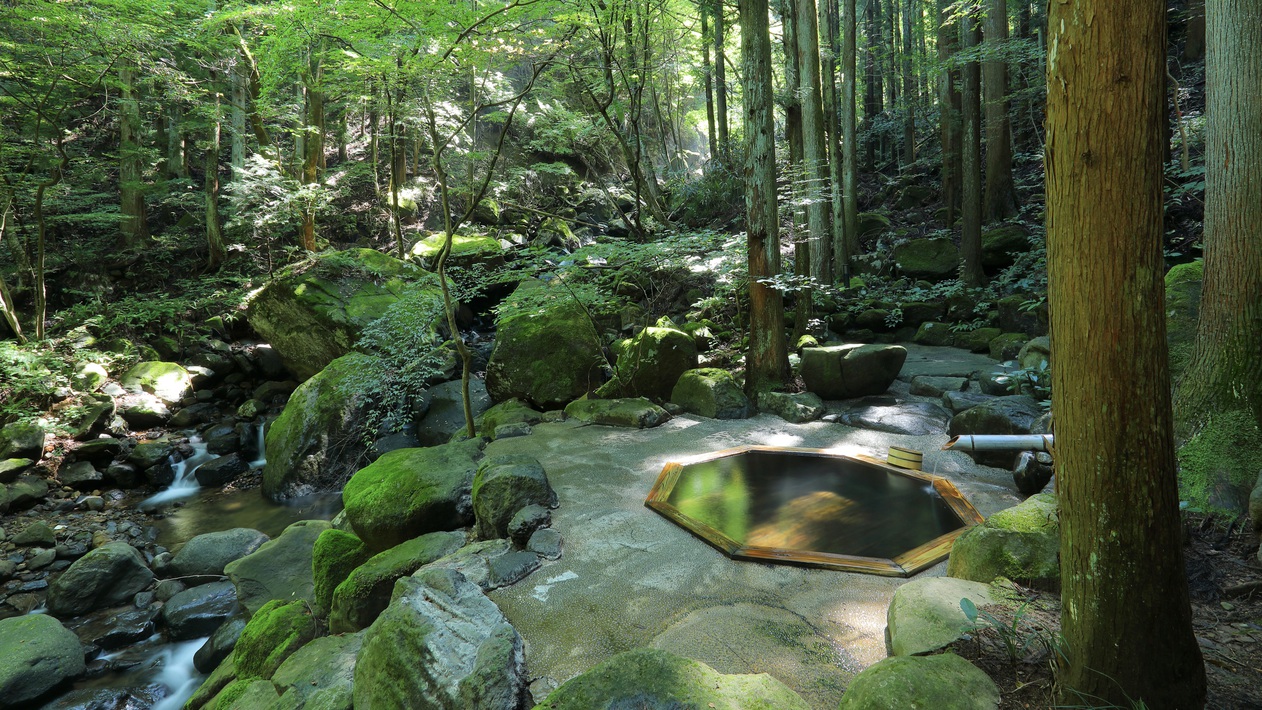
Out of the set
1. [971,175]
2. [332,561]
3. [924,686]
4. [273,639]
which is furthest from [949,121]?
[273,639]

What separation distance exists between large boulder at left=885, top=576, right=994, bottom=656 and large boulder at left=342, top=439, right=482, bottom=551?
2872mm

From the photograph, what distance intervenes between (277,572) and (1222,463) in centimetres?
643

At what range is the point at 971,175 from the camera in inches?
405

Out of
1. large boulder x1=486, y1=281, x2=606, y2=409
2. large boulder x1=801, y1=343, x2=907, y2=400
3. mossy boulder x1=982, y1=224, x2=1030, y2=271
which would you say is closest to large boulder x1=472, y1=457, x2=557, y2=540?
large boulder x1=486, y1=281, x2=606, y2=409

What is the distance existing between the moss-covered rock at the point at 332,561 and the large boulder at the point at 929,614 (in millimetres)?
3388

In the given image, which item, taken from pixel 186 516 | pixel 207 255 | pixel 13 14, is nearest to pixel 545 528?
pixel 186 516

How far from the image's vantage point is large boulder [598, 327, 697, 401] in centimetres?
710

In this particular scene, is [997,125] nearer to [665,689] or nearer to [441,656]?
[665,689]

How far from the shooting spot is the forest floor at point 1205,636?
1.87 m

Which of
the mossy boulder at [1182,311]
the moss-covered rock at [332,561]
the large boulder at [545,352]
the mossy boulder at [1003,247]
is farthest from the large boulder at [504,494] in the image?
the mossy boulder at [1003,247]

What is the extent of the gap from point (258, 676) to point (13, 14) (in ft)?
33.7

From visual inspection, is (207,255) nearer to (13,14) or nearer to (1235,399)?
(13,14)

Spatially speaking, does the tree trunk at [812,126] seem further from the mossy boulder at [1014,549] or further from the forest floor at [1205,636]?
the forest floor at [1205,636]

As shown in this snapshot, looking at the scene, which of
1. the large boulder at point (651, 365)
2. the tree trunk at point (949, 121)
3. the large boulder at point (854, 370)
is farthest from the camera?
the tree trunk at point (949, 121)
